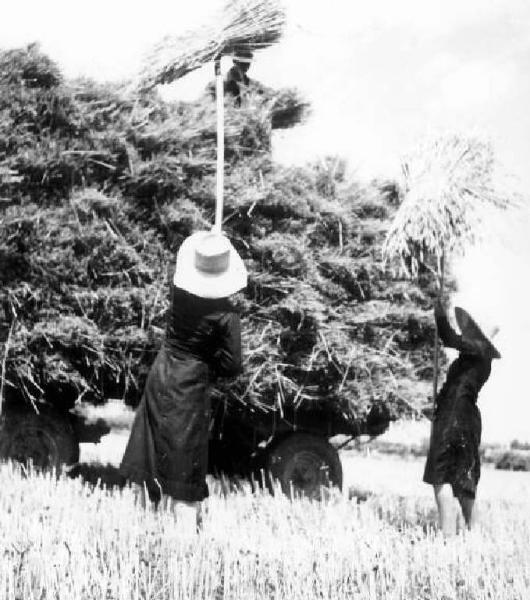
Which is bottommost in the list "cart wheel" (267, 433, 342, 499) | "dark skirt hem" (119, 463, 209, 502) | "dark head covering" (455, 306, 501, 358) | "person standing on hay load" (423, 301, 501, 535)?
"cart wheel" (267, 433, 342, 499)

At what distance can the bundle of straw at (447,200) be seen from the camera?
17.7ft

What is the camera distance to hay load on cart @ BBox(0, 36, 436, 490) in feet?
16.0

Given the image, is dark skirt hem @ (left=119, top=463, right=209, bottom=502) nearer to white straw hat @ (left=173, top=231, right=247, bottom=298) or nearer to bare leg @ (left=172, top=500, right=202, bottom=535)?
bare leg @ (left=172, top=500, right=202, bottom=535)

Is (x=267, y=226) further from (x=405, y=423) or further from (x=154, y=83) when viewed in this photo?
(x=405, y=423)

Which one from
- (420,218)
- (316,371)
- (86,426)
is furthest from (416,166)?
(86,426)

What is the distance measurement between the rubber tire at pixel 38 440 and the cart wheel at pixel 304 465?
5.03ft

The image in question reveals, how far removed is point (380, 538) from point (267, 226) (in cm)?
235

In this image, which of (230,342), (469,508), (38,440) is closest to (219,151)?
(230,342)

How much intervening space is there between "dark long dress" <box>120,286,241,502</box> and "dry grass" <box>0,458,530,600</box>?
0.70 ft

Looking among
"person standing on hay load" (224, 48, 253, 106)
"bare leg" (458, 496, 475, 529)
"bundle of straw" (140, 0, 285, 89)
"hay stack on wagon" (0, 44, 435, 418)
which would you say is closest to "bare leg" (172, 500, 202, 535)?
"hay stack on wagon" (0, 44, 435, 418)

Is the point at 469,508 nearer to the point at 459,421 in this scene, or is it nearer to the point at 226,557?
the point at 459,421

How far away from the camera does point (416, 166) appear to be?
582cm

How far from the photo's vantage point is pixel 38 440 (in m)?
5.33

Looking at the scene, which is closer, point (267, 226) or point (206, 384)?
point (206, 384)
